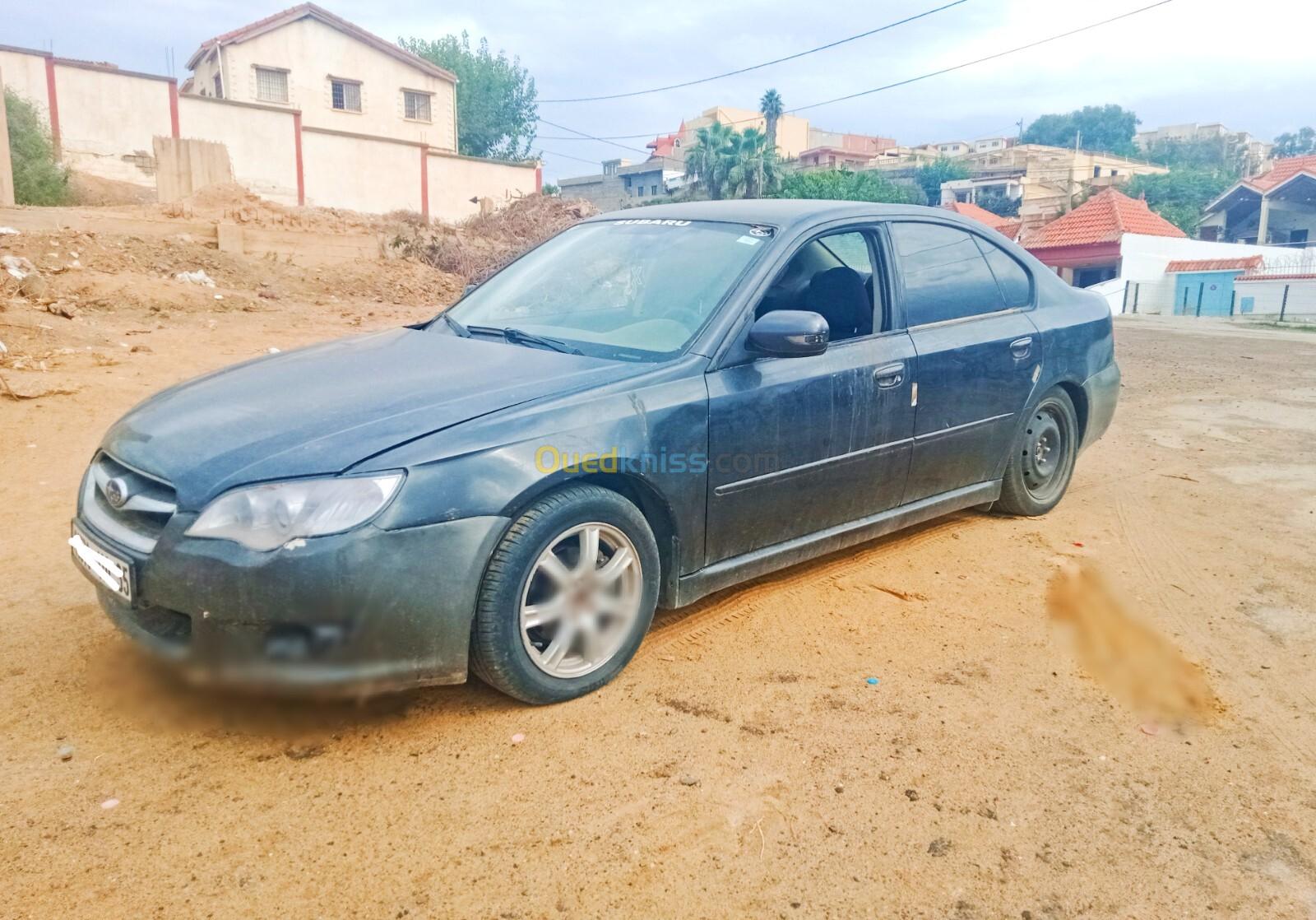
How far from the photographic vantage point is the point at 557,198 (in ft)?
88.2

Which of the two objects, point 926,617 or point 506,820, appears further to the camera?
point 926,617

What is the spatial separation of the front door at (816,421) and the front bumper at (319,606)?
101cm

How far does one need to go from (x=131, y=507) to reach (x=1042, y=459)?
4.33 meters

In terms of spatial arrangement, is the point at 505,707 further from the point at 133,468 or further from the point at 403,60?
the point at 403,60

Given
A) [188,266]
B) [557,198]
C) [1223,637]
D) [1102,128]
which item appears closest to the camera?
[1223,637]

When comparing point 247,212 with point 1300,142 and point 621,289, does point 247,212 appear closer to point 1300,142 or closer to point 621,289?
point 621,289

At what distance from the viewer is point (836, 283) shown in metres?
4.19

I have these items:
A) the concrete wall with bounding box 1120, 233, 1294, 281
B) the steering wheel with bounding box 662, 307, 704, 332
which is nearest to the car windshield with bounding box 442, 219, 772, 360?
the steering wheel with bounding box 662, 307, 704, 332

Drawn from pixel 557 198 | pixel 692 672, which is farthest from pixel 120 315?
pixel 557 198

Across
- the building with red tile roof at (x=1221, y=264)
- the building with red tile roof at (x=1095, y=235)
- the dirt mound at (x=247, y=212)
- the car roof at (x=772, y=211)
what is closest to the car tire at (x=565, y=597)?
the car roof at (x=772, y=211)

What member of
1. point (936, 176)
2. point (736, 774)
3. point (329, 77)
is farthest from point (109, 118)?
point (936, 176)

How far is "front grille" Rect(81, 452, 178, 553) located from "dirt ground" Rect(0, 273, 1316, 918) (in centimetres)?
48

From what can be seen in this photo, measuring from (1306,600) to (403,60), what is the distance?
36753 mm

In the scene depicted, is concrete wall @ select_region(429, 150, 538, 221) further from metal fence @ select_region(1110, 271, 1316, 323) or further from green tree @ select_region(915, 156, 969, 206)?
green tree @ select_region(915, 156, 969, 206)
